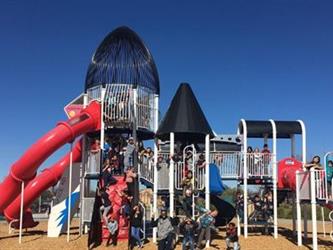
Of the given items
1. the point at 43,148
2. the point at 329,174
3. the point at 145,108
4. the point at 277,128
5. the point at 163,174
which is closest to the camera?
the point at 329,174

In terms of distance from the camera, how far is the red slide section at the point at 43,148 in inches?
716

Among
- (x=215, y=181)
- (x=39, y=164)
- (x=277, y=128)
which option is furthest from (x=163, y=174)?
(x=277, y=128)

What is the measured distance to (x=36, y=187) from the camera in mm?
20781

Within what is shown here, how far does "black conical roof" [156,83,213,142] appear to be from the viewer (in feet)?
60.6

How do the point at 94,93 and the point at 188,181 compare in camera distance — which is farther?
the point at 94,93

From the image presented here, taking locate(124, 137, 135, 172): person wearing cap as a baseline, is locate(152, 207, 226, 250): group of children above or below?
below

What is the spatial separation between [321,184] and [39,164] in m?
10.2

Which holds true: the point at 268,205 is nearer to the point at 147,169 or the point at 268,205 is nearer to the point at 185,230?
the point at 147,169

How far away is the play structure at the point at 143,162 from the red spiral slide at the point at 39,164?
4 cm

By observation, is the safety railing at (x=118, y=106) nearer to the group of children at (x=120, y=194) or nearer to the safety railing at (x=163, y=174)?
the group of children at (x=120, y=194)

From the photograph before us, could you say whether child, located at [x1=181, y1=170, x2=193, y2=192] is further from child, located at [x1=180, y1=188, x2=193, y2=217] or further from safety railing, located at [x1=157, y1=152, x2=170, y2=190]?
safety railing, located at [x1=157, y1=152, x2=170, y2=190]

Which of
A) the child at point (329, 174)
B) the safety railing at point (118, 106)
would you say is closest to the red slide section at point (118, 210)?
the safety railing at point (118, 106)

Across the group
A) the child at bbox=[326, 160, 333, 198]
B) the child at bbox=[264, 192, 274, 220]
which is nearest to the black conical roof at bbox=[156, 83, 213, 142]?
the child at bbox=[264, 192, 274, 220]

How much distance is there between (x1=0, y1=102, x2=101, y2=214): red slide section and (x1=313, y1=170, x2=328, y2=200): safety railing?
8553mm
